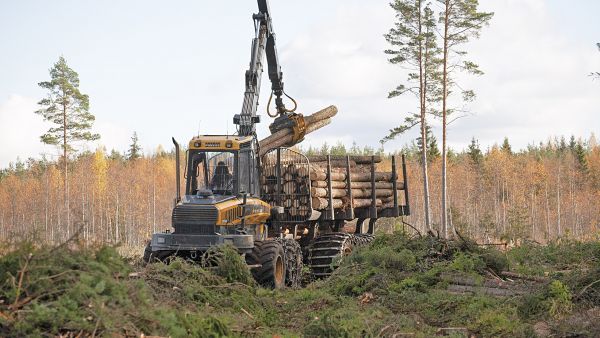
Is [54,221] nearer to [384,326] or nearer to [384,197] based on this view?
[384,197]

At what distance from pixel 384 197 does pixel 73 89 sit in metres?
35.6

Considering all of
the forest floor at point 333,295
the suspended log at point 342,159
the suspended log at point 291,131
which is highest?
the suspended log at point 291,131

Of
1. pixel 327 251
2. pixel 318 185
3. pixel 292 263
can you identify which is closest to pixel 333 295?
pixel 292 263

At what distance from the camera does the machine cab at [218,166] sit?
1619cm

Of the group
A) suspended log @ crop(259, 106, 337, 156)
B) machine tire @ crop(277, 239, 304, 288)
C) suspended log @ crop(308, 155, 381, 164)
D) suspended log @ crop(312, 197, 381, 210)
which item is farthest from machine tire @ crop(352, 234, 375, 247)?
suspended log @ crop(259, 106, 337, 156)

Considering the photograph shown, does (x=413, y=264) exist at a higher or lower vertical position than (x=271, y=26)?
lower

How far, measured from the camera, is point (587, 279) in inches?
489

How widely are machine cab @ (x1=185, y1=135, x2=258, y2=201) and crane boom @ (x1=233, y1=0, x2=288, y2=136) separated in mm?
1706

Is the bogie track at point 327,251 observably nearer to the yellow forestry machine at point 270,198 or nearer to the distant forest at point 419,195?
the yellow forestry machine at point 270,198

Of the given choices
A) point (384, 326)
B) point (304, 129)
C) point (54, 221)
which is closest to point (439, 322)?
point (384, 326)

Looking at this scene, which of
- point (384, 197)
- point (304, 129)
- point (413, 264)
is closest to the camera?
point (413, 264)

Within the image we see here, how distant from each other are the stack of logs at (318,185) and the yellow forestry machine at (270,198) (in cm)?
3

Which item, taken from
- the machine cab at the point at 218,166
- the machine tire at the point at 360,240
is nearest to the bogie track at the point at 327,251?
the machine tire at the point at 360,240

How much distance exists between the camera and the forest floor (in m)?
7.72
